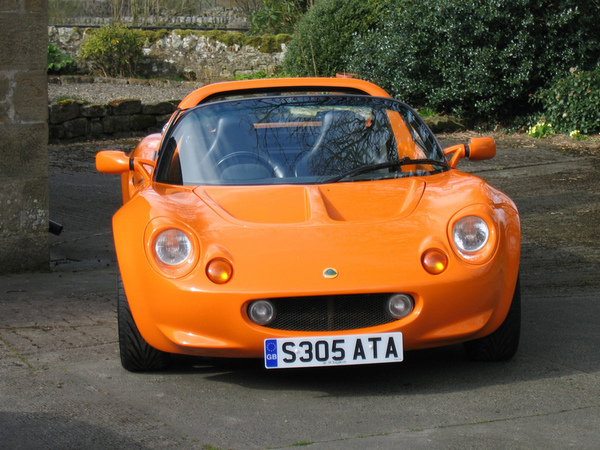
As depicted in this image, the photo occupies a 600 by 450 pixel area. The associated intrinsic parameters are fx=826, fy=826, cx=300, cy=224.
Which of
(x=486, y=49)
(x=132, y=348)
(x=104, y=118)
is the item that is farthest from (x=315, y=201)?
(x=486, y=49)

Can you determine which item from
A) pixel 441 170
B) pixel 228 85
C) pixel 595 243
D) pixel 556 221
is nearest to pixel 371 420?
pixel 441 170

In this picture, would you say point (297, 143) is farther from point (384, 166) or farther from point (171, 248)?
point (171, 248)

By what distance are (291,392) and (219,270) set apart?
2.02ft

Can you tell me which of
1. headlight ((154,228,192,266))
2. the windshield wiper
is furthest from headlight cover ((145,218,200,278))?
the windshield wiper

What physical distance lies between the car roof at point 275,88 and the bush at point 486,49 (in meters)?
8.49

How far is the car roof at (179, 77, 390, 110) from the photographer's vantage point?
17.9 ft

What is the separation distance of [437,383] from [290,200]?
1.06m

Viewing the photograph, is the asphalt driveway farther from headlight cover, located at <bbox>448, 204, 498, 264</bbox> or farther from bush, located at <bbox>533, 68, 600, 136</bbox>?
bush, located at <bbox>533, 68, 600, 136</bbox>

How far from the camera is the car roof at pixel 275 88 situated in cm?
546

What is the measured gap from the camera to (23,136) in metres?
6.00

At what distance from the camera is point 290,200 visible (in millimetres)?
3857

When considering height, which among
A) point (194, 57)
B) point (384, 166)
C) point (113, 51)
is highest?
point (384, 166)

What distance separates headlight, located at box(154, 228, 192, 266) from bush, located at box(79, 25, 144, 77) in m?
20.4

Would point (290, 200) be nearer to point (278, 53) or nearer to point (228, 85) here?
point (228, 85)
